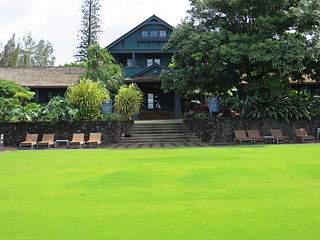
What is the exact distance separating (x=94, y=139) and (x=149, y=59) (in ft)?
58.9

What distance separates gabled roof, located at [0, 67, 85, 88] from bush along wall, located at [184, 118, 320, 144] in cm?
1535

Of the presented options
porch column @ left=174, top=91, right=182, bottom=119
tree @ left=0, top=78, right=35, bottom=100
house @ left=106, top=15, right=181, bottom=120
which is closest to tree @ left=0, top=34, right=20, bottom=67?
house @ left=106, top=15, right=181, bottom=120

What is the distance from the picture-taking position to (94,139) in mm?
18109

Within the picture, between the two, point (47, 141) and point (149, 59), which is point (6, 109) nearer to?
point (47, 141)

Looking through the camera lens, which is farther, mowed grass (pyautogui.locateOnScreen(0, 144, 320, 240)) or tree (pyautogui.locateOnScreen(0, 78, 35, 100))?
tree (pyautogui.locateOnScreen(0, 78, 35, 100))

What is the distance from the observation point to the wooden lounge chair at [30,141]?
58.3 feet

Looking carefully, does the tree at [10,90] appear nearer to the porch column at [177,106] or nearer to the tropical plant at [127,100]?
the tropical plant at [127,100]

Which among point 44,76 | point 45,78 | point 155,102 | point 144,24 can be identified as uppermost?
point 144,24

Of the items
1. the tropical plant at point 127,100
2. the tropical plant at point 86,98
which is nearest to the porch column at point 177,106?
the tropical plant at point 127,100

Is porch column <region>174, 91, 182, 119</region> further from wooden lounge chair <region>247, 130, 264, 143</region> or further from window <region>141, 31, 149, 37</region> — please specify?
wooden lounge chair <region>247, 130, 264, 143</region>

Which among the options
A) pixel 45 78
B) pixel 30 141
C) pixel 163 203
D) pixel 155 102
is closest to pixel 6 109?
pixel 30 141

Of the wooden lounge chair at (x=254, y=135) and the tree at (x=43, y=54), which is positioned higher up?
the tree at (x=43, y=54)

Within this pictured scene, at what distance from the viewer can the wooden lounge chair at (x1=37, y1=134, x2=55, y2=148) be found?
707 inches

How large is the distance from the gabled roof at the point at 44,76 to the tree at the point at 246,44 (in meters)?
12.5
